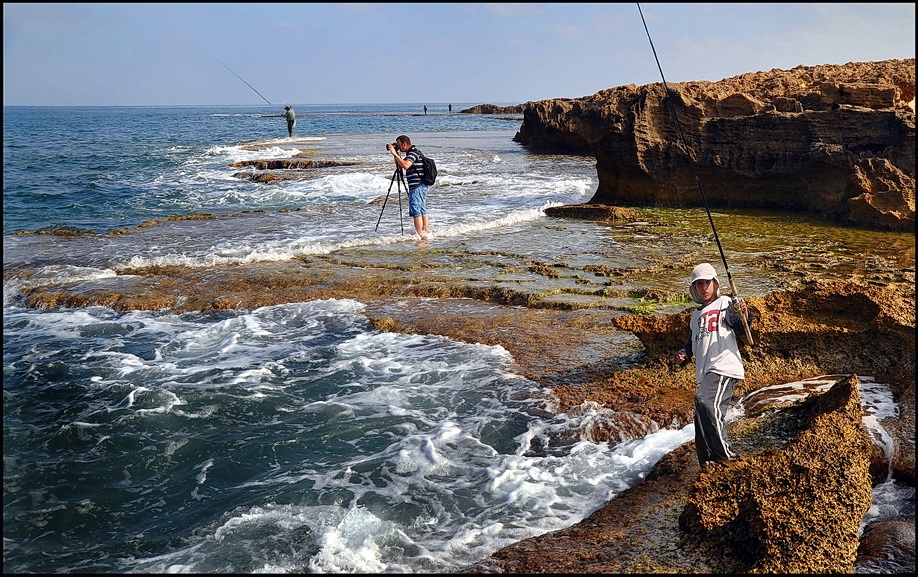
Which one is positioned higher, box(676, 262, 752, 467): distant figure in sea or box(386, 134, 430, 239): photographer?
box(386, 134, 430, 239): photographer

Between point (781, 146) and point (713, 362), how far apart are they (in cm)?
1043

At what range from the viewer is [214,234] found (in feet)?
44.3

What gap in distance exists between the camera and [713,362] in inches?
Result: 166

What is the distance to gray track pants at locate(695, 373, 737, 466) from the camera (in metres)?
4.11

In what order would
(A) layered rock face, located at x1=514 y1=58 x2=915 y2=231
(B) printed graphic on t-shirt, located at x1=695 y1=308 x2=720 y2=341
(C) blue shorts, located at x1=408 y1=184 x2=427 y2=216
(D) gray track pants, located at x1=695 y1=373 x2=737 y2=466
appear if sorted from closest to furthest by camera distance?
(D) gray track pants, located at x1=695 y1=373 x2=737 y2=466
(B) printed graphic on t-shirt, located at x1=695 y1=308 x2=720 y2=341
(A) layered rock face, located at x1=514 y1=58 x2=915 y2=231
(C) blue shorts, located at x1=408 y1=184 x2=427 y2=216

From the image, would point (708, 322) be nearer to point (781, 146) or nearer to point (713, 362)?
point (713, 362)

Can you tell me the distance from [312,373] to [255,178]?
17.6m

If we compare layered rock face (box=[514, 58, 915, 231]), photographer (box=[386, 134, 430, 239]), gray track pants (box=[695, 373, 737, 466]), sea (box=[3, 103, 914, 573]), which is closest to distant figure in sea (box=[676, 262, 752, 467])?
gray track pants (box=[695, 373, 737, 466])

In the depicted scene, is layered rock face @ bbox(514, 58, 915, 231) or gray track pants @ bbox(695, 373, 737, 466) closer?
gray track pants @ bbox(695, 373, 737, 466)

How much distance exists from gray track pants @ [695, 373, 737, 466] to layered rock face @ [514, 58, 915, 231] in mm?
8201

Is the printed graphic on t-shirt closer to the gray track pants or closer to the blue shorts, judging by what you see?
the gray track pants

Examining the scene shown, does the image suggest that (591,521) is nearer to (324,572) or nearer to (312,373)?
(324,572)

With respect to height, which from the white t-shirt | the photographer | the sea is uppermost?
the photographer

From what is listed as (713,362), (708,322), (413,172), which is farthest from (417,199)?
(713,362)
